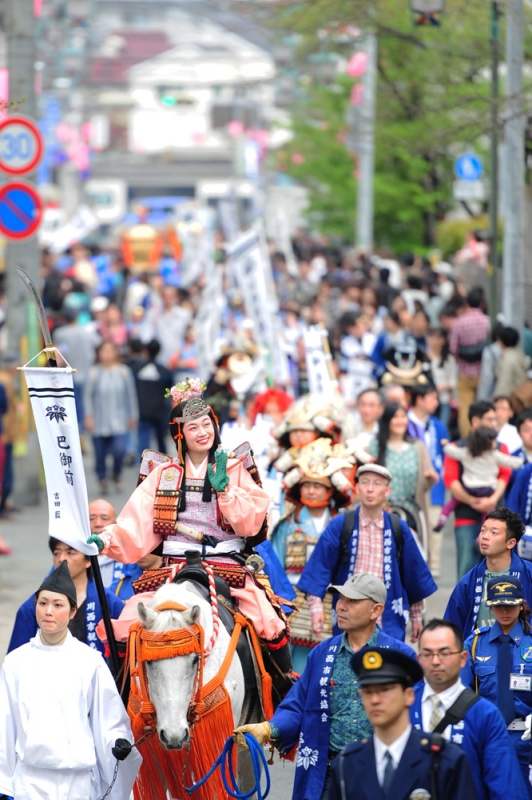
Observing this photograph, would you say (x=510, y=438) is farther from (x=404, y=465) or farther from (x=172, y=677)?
(x=172, y=677)

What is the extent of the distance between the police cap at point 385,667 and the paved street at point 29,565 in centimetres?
357

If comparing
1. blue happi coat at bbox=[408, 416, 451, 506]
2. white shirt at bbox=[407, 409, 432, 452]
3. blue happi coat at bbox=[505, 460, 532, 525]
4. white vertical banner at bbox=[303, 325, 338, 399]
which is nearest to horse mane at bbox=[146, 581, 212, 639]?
blue happi coat at bbox=[505, 460, 532, 525]

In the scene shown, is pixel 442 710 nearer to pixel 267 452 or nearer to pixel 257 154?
pixel 267 452

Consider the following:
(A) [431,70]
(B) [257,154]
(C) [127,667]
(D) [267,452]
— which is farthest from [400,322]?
(B) [257,154]

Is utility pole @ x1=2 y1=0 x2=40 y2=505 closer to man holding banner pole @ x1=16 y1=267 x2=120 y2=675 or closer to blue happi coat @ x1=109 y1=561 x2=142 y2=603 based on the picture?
blue happi coat @ x1=109 y1=561 x2=142 y2=603

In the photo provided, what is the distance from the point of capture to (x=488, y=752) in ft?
17.6

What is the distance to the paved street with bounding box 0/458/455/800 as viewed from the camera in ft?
38.2

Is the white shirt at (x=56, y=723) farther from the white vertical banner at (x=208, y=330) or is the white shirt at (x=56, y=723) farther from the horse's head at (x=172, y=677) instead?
the white vertical banner at (x=208, y=330)

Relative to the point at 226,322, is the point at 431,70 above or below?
above

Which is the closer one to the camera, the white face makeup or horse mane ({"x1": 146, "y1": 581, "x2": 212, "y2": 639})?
horse mane ({"x1": 146, "y1": 581, "x2": 212, "y2": 639})

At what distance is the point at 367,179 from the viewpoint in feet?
95.0

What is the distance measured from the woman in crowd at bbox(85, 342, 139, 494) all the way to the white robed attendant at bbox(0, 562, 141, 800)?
10.5 meters

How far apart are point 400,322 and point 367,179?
39.1 ft

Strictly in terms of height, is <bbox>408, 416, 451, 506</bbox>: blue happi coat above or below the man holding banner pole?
below
